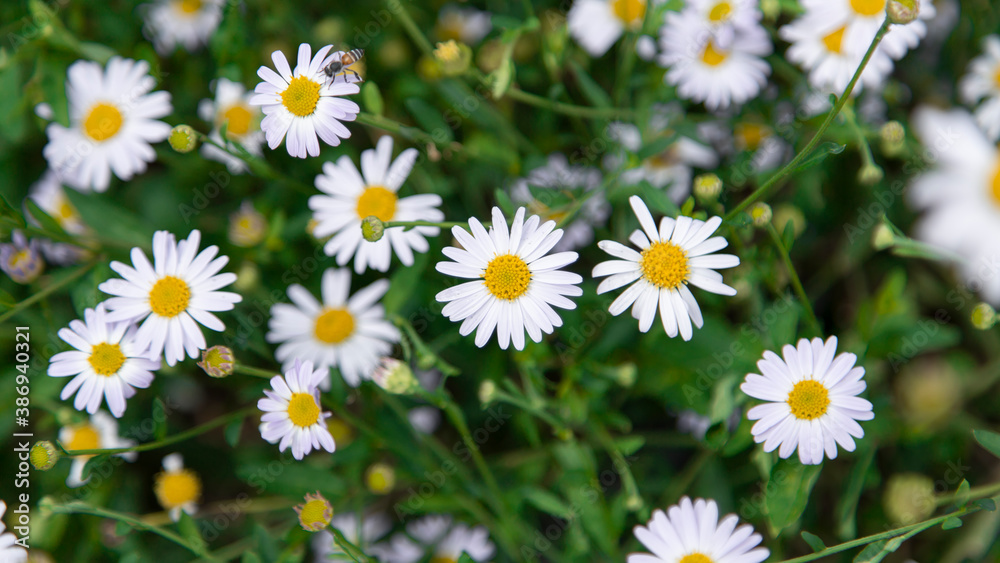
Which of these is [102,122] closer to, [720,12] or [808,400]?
[720,12]

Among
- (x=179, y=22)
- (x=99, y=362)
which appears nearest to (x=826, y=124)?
(x=99, y=362)

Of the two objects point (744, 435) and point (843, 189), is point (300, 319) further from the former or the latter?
point (843, 189)

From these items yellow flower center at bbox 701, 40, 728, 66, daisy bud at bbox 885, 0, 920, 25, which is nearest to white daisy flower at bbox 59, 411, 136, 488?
yellow flower center at bbox 701, 40, 728, 66

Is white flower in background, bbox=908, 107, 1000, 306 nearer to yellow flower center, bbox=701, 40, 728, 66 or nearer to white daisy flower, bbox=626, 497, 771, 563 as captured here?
yellow flower center, bbox=701, 40, 728, 66

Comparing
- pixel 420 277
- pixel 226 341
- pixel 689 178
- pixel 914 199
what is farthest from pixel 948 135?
pixel 226 341

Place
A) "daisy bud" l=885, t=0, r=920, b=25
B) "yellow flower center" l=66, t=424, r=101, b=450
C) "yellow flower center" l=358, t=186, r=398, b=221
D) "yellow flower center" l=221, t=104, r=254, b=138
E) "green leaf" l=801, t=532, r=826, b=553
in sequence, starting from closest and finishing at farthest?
"daisy bud" l=885, t=0, r=920, b=25 < "green leaf" l=801, t=532, r=826, b=553 < "yellow flower center" l=358, t=186, r=398, b=221 < "yellow flower center" l=66, t=424, r=101, b=450 < "yellow flower center" l=221, t=104, r=254, b=138

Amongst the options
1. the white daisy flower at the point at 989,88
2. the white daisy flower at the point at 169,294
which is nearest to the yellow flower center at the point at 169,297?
the white daisy flower at the point at 169,294
